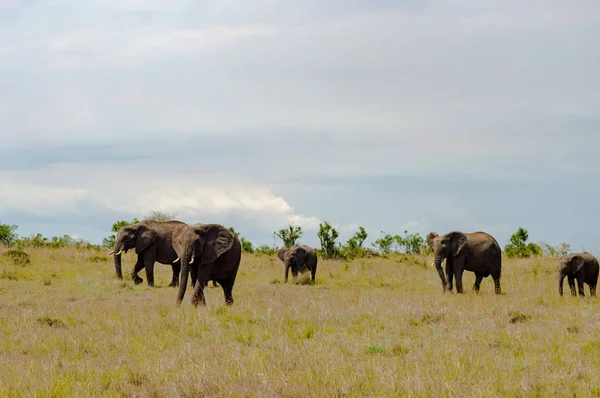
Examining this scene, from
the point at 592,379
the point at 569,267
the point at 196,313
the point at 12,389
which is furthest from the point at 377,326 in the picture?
the point at 569,267

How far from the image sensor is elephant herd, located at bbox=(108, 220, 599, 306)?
638 inches

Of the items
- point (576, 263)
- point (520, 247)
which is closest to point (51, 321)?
point (576, 263)

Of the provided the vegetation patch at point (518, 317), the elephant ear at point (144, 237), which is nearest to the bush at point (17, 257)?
the elephant ear at point (144, 237)

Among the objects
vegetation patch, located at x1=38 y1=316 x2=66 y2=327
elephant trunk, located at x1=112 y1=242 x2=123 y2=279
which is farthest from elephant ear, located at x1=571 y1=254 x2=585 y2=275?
elephant trunk, located at x1=112 y1=242 x2=123 y2=279

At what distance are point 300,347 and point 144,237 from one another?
15256 mm

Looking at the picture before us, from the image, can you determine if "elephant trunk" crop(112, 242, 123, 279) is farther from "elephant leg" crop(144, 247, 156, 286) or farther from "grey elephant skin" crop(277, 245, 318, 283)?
"grey elephant skin" crop(277, 245, 318, 283)

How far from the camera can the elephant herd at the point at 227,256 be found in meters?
16.2

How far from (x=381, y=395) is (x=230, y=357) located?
2784 millimetres

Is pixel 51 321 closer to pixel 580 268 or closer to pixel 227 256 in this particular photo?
pixel 227 256

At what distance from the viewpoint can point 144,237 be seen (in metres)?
24.7

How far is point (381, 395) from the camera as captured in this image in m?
7.81

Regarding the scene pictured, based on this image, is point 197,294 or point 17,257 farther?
point 17,257

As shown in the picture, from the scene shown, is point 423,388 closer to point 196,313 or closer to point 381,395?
point 381,395

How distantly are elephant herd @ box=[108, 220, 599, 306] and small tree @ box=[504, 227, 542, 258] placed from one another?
1981 centimetres
